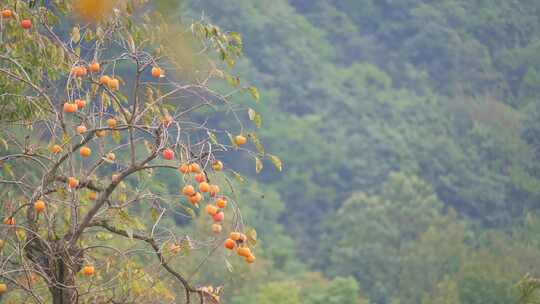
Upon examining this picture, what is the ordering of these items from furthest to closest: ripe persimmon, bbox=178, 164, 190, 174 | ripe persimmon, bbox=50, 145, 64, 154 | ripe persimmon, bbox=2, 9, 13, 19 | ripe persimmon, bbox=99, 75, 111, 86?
ripe persimmon, bbox=2, 9, 13, 19, ripe persimmon, bbox=99, 75, 111, 86, ripe persimmon, bbox=50, 145, 64, 154, ripe persimmon, bbox=178, 164, 190, 174

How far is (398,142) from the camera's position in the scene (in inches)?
1462

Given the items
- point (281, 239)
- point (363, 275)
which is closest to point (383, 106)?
point (281, 239)

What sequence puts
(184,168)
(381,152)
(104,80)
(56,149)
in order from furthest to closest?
(381,152) < (104,80) < (56,149) < (184,168)

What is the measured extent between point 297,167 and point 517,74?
13.5 metres

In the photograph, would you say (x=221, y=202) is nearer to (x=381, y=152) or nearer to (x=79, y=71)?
(x=79, y=71)

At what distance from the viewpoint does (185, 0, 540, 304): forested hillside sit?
1007 inches

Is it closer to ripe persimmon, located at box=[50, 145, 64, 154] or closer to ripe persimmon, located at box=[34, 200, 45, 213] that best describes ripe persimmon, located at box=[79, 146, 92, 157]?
ripe persimmon, located at box=[50, 145, 64, 154]

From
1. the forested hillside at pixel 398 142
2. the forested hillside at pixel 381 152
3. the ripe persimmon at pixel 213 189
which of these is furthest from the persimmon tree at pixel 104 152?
the forested hillside at pixel 398 142

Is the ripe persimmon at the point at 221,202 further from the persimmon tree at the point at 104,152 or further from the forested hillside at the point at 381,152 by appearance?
A: the forested hillside at the point at 381,152

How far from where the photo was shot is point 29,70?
4.55 metres

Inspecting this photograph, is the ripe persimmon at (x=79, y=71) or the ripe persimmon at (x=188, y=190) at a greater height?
the ripe persimmon at (x=79, y=71)

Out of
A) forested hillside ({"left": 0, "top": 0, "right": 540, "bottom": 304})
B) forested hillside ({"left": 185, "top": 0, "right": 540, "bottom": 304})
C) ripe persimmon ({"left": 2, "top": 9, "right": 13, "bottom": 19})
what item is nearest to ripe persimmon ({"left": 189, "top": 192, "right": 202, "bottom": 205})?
ripe persimmon ({"left": 2, "top": 9, "right": 13, "bottom": 19})

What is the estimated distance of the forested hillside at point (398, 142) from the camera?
25578 millimetres

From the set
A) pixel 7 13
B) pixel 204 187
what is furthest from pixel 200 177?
pixel 7 13
